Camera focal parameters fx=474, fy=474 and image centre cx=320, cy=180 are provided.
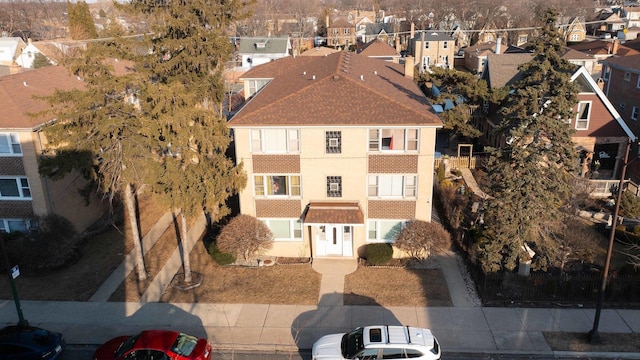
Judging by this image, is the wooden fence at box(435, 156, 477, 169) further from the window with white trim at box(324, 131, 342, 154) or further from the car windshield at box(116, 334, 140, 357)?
the car windshield at box(116, 334, 140, 357)

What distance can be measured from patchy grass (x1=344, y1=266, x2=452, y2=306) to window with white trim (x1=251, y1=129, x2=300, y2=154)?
707 cm

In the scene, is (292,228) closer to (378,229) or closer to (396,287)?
(378,229)

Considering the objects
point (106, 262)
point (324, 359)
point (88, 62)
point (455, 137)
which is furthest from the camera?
point (455, 137)

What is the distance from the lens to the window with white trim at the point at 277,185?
24375 millimetres

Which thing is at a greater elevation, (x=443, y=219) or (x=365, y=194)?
(x=365, y=194)

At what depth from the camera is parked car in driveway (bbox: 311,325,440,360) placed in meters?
15.7

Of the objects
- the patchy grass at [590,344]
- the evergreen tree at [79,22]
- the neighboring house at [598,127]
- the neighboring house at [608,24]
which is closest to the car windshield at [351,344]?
the patchy grass at [590,344]

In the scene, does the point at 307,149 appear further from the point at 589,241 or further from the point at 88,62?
the point at 589,241

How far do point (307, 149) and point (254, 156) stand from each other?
2.74 metres

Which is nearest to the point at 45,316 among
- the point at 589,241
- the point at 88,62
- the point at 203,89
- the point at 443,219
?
the point at 88,62

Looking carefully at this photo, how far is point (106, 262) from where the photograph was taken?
25.3 m

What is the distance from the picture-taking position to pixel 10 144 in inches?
987

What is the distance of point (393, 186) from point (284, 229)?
619 cm

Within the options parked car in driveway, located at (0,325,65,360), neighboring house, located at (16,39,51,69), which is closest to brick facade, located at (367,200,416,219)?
parked car in driveway, located at (0,325,65,360)
